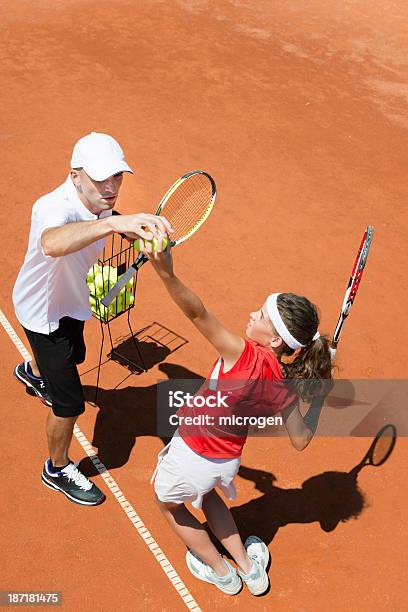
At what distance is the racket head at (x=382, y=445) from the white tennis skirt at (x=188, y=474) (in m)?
1.89

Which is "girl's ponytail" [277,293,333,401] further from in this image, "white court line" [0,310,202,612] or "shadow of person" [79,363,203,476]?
"shadow of person" [79,363,203,476]

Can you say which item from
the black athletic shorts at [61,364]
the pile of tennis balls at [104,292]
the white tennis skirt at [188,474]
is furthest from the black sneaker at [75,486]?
the pile of tennis balls at [104,292]

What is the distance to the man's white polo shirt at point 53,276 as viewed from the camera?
14.8ft

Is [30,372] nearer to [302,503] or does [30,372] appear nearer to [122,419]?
[122,419]

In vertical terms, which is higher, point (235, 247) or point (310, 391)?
point (310, 391)

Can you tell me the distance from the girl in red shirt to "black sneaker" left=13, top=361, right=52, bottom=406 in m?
1.75

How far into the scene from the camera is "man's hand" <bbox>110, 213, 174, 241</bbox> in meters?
3.58

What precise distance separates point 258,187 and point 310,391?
17.6 ft

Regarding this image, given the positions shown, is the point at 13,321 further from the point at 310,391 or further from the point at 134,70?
the point at 134,70

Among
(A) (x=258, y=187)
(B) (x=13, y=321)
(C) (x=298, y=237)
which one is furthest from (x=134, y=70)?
(B) (x=13, y=321)

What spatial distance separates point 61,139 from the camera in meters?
9.95

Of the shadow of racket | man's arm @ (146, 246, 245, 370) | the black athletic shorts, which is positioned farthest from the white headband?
the shadow of racket

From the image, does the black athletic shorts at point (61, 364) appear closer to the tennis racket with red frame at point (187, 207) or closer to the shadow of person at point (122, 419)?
the shadow of person at point (122, 419)

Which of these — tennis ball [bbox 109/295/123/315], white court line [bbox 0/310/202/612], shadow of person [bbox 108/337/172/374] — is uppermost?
tennis ball [bbox 109/295/123/315]
